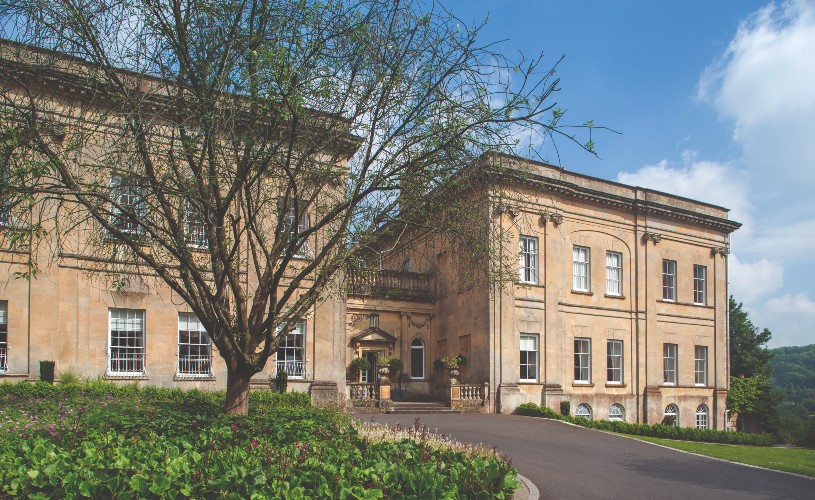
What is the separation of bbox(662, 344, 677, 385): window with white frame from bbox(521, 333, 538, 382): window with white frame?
8.55m

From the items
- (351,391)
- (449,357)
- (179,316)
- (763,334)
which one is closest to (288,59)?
(179,316)

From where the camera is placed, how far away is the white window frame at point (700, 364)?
3406 centimetres

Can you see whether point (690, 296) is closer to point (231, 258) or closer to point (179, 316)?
point (179, 316)

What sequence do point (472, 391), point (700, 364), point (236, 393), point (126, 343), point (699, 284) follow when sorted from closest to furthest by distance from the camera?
point (236, 393), point (126, 343), point (472, 391), point (700, 364), point (699, 284)

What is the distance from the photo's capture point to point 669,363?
33.0 m

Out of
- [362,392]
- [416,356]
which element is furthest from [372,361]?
[362,392]

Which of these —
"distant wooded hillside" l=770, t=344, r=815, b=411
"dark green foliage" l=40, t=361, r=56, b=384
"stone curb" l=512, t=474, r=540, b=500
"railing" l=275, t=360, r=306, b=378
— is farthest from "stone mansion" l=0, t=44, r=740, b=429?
"distant wooded hillside" l=770, t=344, r=815, b=411

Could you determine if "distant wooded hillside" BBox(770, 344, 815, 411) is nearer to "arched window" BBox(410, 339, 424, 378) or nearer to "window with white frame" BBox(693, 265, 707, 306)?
"window with white frame" BBox(693, 265, 707, 306)

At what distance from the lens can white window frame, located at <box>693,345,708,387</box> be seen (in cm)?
3406

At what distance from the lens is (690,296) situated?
111 ft

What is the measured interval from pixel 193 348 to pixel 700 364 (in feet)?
85.4

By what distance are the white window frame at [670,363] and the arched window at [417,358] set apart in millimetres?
12256

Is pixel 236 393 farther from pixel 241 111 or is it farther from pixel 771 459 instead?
pixel 771 459

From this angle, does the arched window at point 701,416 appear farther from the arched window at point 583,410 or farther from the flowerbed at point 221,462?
the flowerbed at point 221,462
